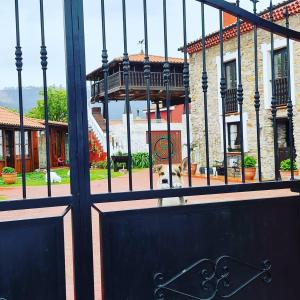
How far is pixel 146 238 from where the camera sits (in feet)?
6.18

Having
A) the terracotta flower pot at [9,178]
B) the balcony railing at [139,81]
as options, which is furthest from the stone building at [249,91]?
the terracotta flower pot at [9,178]

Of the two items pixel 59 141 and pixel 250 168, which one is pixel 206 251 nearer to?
pixel 250 168

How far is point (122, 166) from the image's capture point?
752 inches

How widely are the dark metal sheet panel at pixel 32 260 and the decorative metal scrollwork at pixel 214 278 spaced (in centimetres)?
49

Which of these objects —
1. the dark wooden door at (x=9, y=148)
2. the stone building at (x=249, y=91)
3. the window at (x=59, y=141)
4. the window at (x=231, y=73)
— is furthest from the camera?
the window at (x=59, y=141)

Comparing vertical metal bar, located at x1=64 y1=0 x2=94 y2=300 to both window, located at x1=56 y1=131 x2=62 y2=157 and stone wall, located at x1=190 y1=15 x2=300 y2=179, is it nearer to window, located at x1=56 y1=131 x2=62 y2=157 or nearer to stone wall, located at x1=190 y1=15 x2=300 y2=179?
stone wall, located at x1=190 y1=15 x2=300 y2=179

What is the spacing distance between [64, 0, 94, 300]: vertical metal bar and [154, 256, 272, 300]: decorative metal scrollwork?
1.17 ft

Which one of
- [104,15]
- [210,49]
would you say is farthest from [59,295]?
[210,49]

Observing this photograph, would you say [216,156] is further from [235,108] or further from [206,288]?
[206,288]

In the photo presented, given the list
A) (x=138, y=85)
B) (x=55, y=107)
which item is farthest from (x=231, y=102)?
(x=55, y=107)

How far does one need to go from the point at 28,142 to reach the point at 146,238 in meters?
19.0

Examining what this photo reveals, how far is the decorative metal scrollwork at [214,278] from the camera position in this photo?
75.5 inches

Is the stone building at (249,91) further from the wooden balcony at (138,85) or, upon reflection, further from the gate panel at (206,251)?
the gate panel at (206,251)

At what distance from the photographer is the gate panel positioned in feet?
6.06
